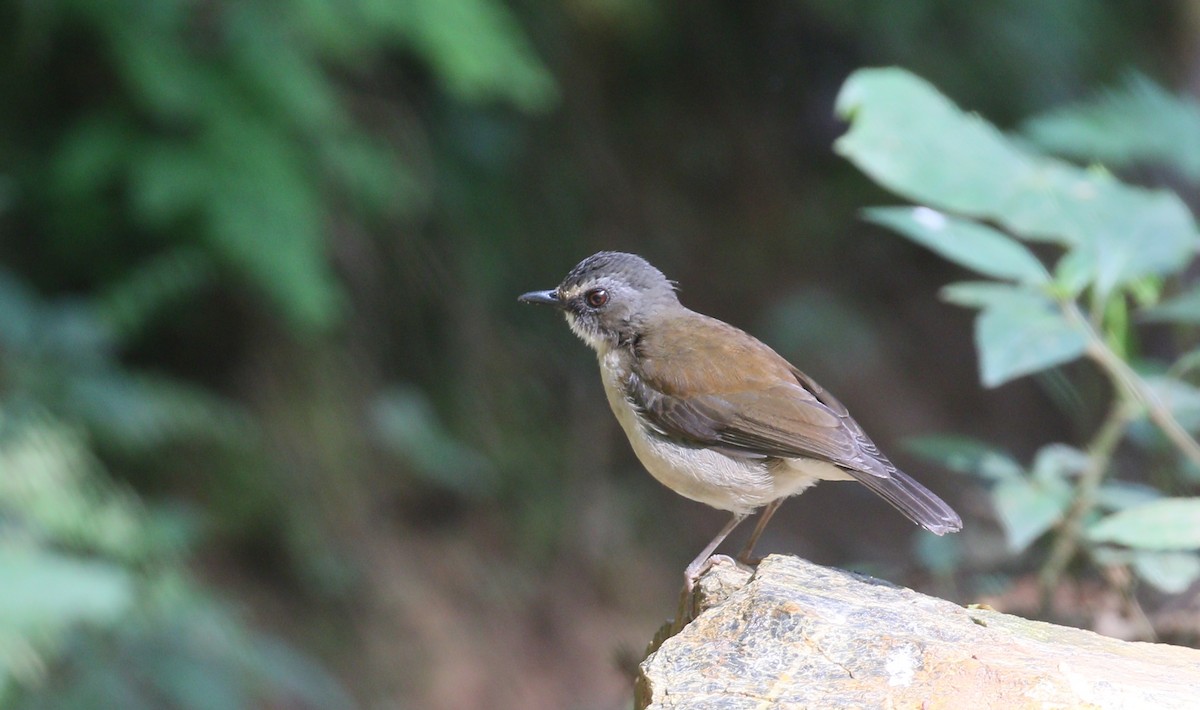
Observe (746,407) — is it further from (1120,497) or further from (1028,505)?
(1120,497)

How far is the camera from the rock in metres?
2.46

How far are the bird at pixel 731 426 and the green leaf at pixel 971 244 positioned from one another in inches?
21.3

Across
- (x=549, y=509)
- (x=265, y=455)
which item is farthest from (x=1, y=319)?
(x=549, y=509)

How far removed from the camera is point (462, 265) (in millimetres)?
7473

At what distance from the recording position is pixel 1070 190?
378 centimetres

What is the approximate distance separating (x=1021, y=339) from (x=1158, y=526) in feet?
2.03

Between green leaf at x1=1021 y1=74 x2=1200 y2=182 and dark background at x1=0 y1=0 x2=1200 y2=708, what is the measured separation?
60.4 inches

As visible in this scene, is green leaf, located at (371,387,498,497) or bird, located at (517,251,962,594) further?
green leaf, located at (371,387,498,497)

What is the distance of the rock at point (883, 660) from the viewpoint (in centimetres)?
246

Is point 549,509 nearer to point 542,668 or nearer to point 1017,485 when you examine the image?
point 542,668

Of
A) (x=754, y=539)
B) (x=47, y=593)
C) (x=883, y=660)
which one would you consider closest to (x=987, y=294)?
(x=754, y=539)

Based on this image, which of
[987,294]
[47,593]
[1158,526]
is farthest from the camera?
[47,593]

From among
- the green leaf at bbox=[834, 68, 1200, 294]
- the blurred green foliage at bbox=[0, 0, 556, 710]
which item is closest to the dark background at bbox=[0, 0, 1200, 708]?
the blurred green foliage at bbox=[0, 0, 556, 710]

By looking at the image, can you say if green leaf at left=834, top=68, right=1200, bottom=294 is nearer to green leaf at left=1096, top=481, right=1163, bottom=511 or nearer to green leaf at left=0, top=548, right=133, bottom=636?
green leaf at left=1096, top=481, right=1163, bottom=511
